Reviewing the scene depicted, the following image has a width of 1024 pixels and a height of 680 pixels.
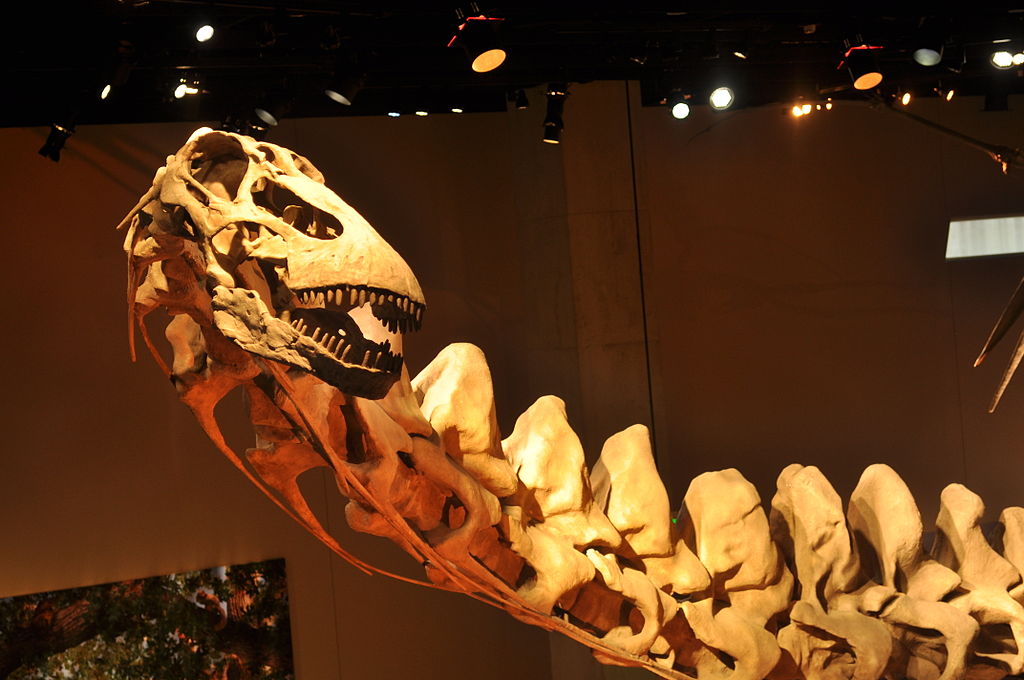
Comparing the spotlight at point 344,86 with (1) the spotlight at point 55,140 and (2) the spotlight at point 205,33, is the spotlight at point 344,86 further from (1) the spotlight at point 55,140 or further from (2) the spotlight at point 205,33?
(1) the spotlight at point 55,140

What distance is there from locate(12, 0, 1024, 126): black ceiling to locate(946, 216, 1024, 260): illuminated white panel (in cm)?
134

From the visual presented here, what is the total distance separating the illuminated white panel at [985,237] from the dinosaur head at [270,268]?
5.70 m

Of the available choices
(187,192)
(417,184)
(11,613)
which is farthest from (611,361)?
(187,192)

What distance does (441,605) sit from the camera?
6.09 meters

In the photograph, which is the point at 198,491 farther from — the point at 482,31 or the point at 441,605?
the point at 482,31

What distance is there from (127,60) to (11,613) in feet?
10.0

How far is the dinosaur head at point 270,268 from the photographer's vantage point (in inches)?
79.2

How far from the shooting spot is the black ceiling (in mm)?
4105

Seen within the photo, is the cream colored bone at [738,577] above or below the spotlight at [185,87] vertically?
below

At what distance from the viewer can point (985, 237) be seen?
692 cm

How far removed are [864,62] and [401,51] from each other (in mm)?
2232

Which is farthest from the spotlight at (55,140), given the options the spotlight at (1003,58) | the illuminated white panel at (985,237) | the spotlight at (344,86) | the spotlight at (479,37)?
the illuminated white panel at (985,237)

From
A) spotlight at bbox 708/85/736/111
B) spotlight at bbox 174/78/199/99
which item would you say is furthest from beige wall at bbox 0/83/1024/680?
spotlight at bbox 174/78/199/99

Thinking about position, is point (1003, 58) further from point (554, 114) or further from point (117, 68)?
point (117, 68)
